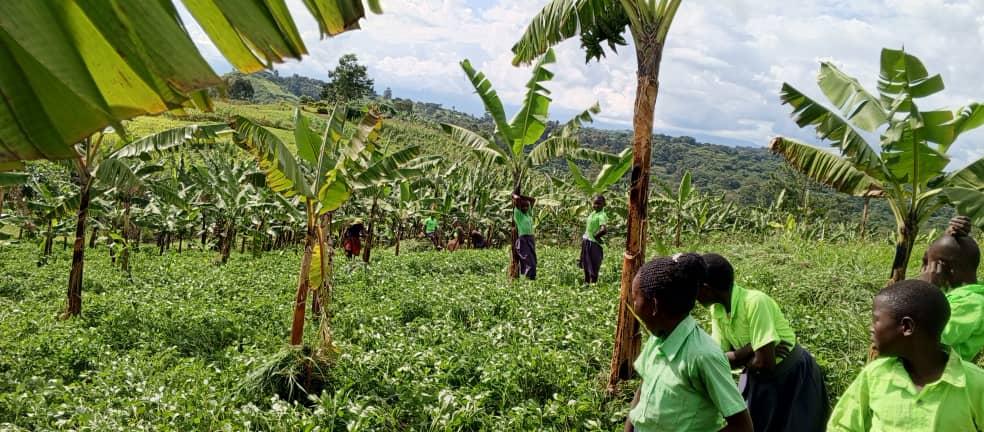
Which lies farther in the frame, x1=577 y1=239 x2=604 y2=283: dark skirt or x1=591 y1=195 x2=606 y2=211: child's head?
x1=577 y1=239 x2=604 y2=283: dark skirt

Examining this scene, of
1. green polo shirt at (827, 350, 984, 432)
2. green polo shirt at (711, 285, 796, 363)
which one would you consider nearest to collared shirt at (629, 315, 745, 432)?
green polo shirt at (827, 350, 984, 432)

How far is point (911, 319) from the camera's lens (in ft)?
6.88

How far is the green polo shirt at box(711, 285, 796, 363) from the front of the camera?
3074 millimetres

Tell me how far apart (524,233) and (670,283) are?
806 centimetres

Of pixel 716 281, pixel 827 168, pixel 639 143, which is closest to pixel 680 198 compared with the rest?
pixel 827 168

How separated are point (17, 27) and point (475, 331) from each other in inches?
233

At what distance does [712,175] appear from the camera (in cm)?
9650

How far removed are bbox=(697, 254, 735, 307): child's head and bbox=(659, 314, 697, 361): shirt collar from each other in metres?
0.76

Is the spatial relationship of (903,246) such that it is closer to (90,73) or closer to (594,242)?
(594,242)

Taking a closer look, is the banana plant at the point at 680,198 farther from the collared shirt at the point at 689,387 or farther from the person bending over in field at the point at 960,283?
the collared shirt at the point at 689,387

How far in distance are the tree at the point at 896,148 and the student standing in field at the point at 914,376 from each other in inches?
140

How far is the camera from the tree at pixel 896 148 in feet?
16.5

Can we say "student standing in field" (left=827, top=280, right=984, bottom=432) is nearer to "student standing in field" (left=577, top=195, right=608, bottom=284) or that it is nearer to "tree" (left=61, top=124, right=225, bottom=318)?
"tree" (left=61, top=124, right=225, bottom=318)

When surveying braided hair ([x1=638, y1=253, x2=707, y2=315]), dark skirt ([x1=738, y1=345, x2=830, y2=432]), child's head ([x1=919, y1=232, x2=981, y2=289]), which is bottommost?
dark skirt ([x1=738, y1=345, x2=830, y2=432])
